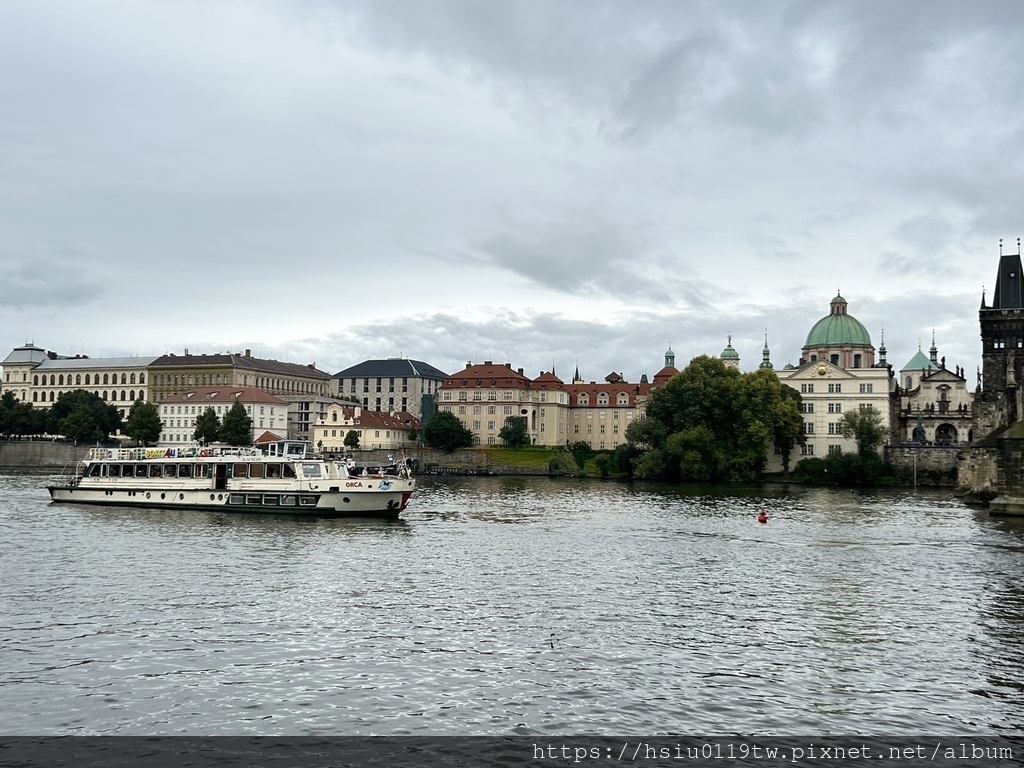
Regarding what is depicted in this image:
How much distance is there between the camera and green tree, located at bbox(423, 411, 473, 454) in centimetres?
16900

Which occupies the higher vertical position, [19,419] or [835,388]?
[835,388]

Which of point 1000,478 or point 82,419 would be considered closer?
point 1000,478

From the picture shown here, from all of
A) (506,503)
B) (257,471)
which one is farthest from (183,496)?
(506,503)

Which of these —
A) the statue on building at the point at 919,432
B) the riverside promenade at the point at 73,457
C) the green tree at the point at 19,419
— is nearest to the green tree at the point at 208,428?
the riverside promenade at the point at 73,457

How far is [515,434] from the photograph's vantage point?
576ft

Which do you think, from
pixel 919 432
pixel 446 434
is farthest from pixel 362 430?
pixel 919 432

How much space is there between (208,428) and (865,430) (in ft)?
357

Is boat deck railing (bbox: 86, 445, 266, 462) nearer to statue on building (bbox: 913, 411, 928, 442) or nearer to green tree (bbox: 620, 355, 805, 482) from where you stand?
green tree (bbox: 620, 355, 805, 482)

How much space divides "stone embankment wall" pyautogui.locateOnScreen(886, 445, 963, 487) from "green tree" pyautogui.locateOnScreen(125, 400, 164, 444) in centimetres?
12276

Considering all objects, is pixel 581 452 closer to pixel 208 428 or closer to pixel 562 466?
pixel 562 466

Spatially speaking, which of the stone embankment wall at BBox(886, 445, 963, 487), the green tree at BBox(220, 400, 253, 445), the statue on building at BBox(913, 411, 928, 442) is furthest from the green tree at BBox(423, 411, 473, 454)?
the statue on building at BBox(913, 411, 928, 442)

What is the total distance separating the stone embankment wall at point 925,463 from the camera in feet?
427

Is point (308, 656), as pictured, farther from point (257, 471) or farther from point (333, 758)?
point (257, 471)

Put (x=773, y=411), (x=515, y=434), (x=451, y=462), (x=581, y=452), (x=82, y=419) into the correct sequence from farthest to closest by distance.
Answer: (x=515, y=434)
(x=82, y=419)
(x=581, y=452)
(x=451, y=462)
(x=773, y=411)
